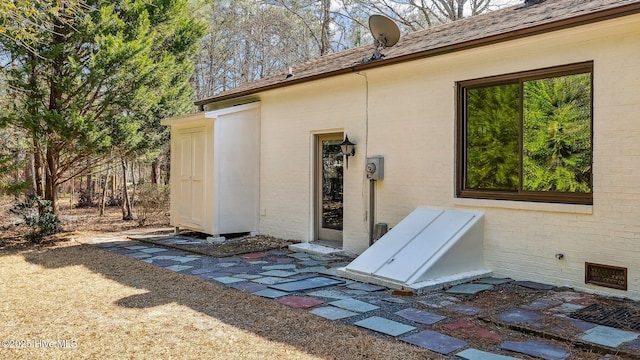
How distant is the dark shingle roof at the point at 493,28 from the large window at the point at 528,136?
21.2 inches

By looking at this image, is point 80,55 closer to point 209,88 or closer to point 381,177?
point 381,177

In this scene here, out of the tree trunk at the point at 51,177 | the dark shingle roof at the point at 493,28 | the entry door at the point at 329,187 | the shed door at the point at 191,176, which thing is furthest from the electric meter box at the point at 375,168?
the tree trunk at the point at 51,177

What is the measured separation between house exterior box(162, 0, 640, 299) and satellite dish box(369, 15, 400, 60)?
0.20m

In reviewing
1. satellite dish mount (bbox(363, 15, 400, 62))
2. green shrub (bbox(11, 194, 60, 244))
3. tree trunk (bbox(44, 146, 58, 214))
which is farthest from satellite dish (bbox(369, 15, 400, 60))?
green shrub (bbox(11, 194, 60, 244))

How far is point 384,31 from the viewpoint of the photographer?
8273 mm

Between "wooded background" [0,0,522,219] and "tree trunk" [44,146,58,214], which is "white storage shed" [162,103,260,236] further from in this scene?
"tree trunk" [44,146,58,214]

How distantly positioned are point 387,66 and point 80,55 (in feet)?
21.1

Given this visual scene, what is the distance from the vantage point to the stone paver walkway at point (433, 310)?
384 centimetres

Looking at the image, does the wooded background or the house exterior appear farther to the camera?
the wooded background

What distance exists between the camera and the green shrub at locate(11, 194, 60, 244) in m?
9.24

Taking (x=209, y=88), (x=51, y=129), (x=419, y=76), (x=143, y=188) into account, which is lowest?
(x=143, y=188)

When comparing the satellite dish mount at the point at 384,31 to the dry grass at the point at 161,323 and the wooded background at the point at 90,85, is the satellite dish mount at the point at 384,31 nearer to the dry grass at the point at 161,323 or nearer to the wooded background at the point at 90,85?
the wooded background at the point at 90,85

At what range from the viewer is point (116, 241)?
9883 millimetres

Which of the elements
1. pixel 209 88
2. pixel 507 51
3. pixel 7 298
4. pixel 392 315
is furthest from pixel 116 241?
pixel 209 88
